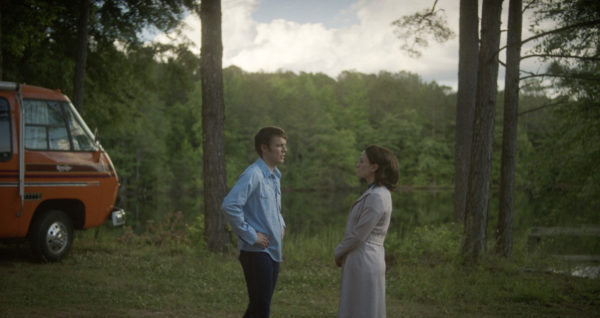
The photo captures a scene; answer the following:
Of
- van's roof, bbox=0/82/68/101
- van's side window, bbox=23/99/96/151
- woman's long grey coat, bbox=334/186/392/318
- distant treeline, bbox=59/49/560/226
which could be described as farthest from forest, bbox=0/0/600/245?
woman's long grey coat, bbox=334/186/392/318

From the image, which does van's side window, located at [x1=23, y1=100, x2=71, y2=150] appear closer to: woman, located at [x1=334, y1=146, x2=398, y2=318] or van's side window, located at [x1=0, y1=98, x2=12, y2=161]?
van's side window, located at [x1=0, y1=98, x2=12, y2=161]

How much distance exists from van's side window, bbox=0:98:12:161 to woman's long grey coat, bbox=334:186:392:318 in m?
6.50

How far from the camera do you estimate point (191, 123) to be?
238 ft

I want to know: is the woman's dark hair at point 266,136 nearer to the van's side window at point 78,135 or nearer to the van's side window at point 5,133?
the van's side window at point 5,133

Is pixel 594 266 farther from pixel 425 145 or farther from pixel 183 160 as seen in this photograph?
pixel 425 145

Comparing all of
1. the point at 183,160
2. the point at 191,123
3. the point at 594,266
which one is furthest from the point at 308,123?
the point at 594,266

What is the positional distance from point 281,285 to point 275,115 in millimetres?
57463

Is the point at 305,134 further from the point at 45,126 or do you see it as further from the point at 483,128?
the point at 45,126

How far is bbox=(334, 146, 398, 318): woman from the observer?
3.67 metres

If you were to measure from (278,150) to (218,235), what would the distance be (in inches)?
257

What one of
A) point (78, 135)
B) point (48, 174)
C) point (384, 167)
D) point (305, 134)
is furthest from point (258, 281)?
point (305, 134)

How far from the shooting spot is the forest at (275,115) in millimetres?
10695

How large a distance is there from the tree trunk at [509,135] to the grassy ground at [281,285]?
34.0 inches

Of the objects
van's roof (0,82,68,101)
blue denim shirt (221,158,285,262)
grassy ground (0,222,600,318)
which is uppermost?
van's roof (0,82,68,101)
